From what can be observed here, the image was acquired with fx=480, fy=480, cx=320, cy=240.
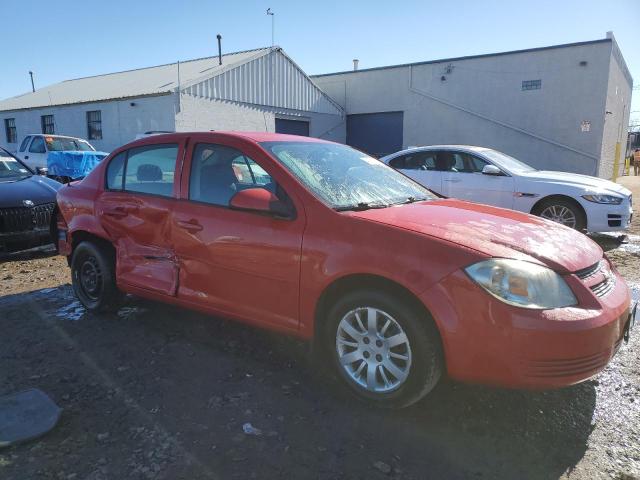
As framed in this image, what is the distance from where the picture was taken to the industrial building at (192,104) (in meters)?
18.3

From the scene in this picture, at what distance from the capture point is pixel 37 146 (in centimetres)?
1432

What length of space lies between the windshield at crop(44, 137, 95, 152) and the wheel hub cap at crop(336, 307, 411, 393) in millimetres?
14161

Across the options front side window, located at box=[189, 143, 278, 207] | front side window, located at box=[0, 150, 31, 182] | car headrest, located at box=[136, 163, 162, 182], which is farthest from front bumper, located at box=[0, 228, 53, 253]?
front side window, located at box=[189, 143, 278, 207]

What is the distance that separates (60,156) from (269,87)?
10391 mm

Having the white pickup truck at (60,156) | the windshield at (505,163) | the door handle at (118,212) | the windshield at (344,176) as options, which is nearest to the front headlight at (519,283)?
the windshield at (344,176)

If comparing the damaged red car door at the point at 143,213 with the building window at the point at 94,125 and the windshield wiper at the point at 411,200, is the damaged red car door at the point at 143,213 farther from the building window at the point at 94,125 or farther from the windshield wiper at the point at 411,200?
the building window at the point at 94,125

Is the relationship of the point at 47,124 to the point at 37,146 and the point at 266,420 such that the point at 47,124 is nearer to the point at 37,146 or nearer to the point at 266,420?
the point at 37,146

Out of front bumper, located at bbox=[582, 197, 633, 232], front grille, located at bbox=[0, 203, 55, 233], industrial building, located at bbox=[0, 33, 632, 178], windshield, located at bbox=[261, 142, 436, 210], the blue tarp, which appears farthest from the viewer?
industrial building, located at bbox=[0, 33, 632, 178]

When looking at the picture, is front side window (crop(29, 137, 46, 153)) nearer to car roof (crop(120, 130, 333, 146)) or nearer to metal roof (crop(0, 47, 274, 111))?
metal roof (crop(0, 47, 274, 111))

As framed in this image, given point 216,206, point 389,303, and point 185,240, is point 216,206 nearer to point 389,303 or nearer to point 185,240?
point 185,240

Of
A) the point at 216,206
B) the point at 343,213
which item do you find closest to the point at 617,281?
the point at 343,213

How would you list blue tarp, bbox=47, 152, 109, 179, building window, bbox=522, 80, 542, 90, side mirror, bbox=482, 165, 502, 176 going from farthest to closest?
building window, bbox=522, 80, 542, 90, blue tarp, bbox=47, 152, 109, 179, side mirror, bbox=482, 165, 502, 176

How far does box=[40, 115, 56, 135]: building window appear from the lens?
2375 cm

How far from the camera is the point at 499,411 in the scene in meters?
2.84
